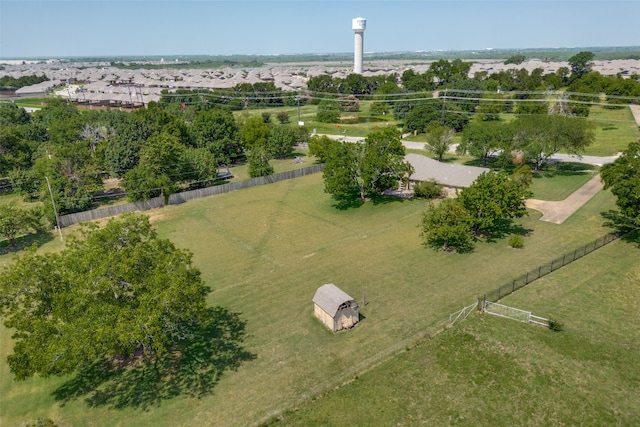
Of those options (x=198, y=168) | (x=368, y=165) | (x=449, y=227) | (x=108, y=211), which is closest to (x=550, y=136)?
(x=368, y=165)

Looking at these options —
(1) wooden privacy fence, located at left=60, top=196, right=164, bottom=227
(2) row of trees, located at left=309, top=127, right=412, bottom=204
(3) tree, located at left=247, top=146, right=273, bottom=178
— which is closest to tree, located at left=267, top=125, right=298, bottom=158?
(3) tree, located at left=247, top=146, right=273, bottom=178

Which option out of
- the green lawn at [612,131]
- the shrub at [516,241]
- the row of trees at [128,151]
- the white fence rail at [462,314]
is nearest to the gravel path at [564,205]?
the shrub at [516,241]

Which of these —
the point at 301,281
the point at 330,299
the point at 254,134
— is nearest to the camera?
the point at 330,299

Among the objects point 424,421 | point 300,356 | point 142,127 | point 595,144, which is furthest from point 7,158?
point 595,144

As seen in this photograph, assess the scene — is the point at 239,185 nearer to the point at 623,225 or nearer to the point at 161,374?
the point at 161,374

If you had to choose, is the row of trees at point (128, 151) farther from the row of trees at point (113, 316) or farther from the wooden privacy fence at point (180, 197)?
→ the row of trees at point (113, 316)
